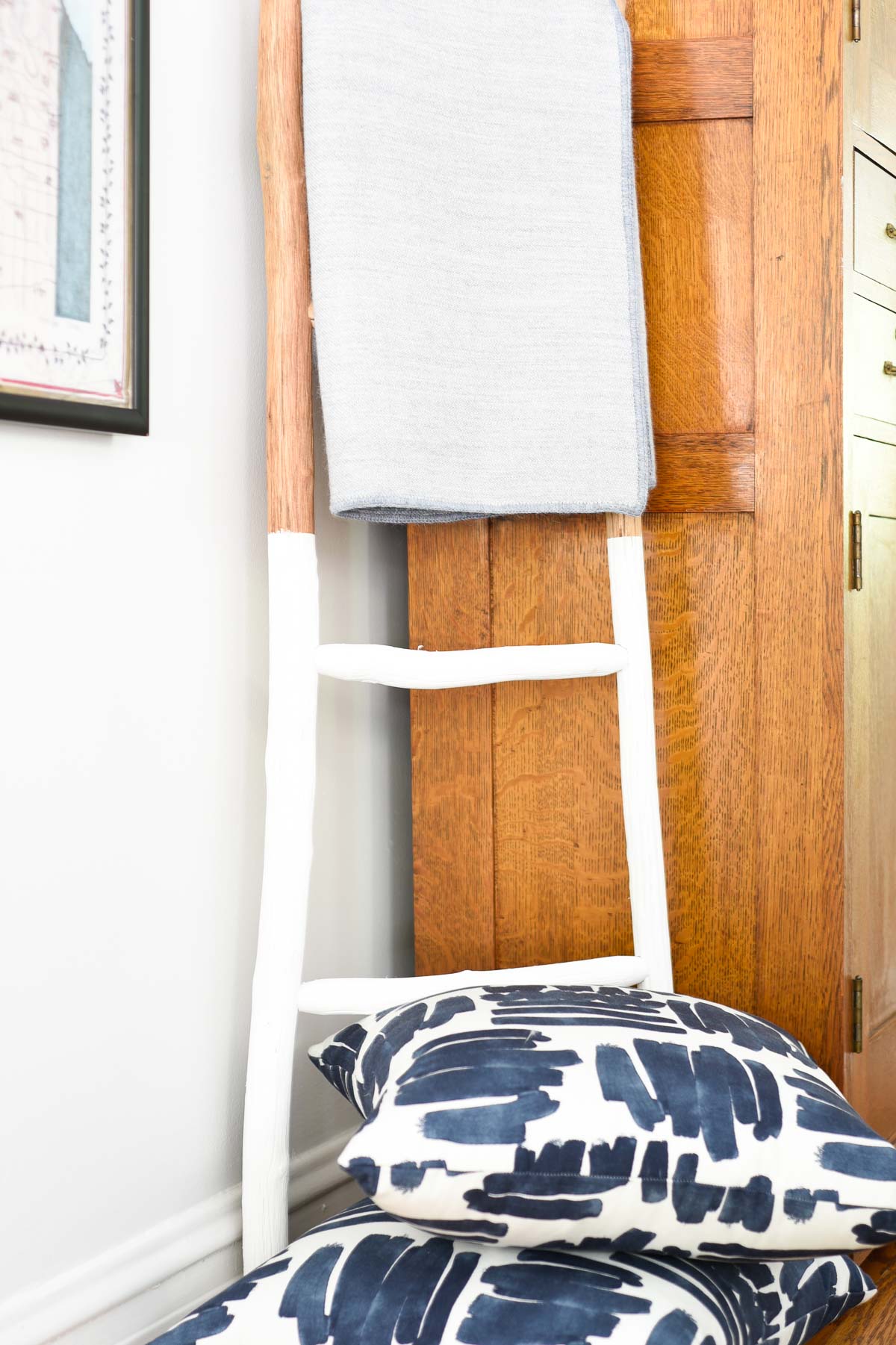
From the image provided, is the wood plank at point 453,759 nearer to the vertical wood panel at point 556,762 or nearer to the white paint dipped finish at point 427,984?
the vertical wood panel at point 556,762

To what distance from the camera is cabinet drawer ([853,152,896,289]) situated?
1.22m

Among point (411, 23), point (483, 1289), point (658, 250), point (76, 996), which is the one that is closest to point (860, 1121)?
point (483, 1289)

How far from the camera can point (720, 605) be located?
46.1 inches

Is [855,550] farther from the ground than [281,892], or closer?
farther from the ground

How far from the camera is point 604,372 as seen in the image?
1.10 metres

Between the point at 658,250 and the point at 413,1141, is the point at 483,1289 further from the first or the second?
the point at 658,250

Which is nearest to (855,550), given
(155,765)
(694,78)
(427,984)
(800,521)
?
(800,521)

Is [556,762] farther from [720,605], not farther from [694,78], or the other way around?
[694,78]

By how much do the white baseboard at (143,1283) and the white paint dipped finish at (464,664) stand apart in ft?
1.64

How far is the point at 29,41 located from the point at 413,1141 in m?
0.84

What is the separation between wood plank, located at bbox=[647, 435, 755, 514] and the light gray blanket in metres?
0.06

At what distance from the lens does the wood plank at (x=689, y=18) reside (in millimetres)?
1138

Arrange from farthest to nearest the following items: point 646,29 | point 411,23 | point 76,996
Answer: point 646,29 → point 411,23 → point 76,996

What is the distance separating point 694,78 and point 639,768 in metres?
0.69
